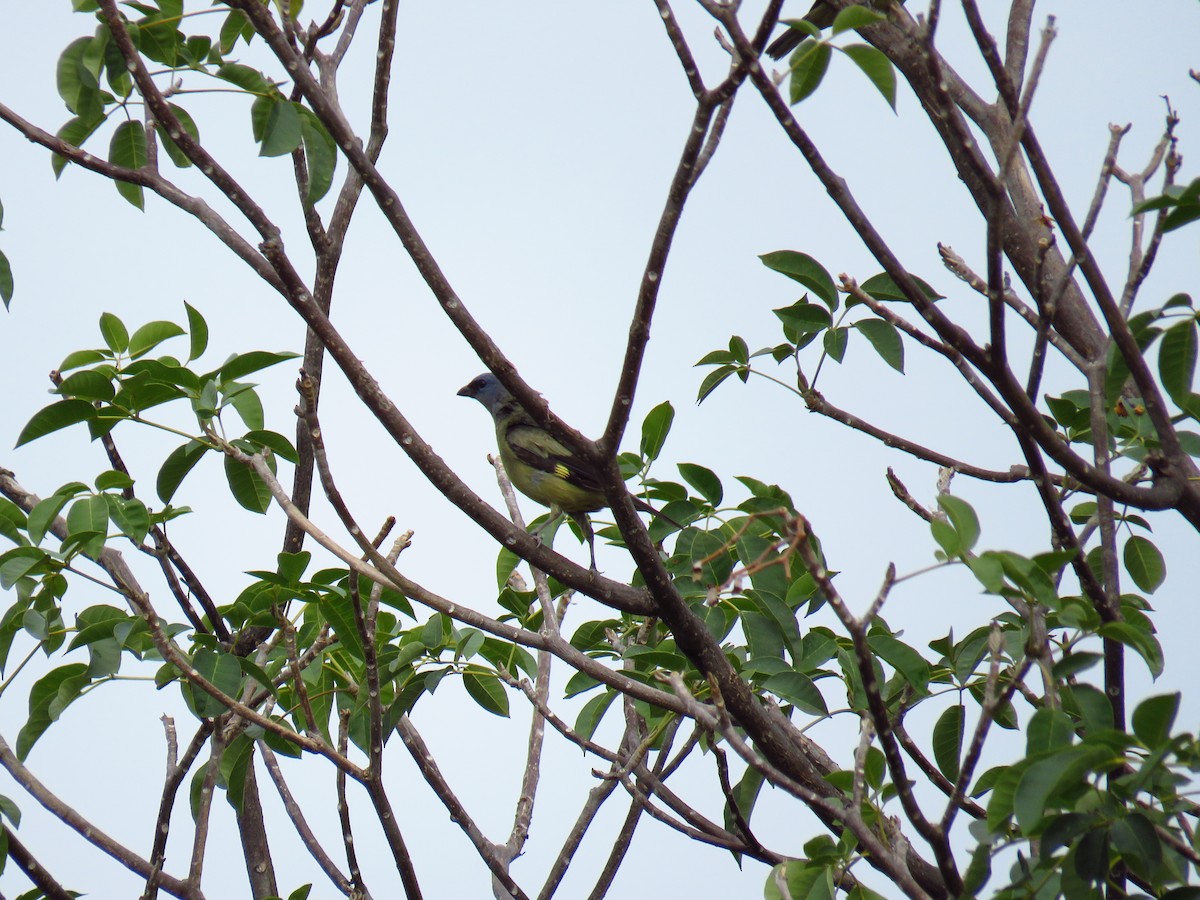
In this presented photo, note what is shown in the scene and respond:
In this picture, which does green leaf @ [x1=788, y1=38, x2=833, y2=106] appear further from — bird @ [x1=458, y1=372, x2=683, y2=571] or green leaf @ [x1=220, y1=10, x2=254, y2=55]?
bird @ [x1=458, y1=372, x2=683, y2=571]

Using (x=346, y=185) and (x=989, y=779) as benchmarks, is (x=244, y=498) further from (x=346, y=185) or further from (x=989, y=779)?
(x=989, y=779)

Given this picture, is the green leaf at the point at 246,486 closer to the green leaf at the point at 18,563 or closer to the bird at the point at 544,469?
the green leaf at the point at 18,563

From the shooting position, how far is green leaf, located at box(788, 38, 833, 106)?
8.89 feet

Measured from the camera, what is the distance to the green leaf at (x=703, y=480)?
389cm

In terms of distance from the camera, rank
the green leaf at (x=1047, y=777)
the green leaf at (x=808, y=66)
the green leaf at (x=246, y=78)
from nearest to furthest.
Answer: the green leaf at (x=1047, y=777), the green leaf at (x=808, y=66), the green leaf at (x=246, y=78)

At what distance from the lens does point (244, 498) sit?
398 centimetres

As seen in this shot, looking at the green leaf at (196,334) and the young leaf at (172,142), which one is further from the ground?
the young leaf at (172,142)

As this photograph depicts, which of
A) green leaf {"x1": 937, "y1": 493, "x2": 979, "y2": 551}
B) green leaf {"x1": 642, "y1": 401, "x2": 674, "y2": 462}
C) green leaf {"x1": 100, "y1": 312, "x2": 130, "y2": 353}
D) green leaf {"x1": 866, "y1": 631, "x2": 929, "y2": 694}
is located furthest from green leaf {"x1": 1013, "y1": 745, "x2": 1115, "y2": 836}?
green leaf {"x1": 100, "y1": 312, "x2": 130, "y2": 353}

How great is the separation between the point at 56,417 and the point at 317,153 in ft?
3.96

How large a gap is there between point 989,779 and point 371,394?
2.17 meters

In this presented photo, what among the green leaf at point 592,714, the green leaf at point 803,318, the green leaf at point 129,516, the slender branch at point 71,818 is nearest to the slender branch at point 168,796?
the slender branch at point 71,818

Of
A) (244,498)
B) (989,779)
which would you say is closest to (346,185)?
(244,498)

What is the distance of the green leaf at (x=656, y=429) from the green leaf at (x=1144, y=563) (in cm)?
168

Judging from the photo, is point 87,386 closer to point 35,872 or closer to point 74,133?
point 74,133
